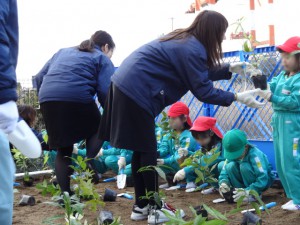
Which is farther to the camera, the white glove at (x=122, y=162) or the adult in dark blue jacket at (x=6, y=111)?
the white glove at (x=122, y=162)

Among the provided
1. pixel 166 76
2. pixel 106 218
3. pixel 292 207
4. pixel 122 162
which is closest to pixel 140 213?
pixel 106 218

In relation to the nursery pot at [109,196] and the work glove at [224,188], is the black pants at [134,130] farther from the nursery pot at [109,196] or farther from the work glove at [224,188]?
the nursery pot at [109,196]

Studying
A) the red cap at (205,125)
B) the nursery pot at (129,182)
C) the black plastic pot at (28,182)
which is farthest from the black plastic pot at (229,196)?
the black plastic pot at (28,182)

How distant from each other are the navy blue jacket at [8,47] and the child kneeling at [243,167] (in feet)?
7.45

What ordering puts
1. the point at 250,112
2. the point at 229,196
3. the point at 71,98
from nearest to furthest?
the point at 71,98, the point at 229,196, the point at 250,112

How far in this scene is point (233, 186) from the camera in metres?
3.92

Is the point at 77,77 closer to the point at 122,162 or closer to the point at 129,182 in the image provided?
the point at 122,162

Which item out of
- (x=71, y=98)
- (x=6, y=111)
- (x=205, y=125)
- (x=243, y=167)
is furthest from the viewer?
(x=205, y=125)

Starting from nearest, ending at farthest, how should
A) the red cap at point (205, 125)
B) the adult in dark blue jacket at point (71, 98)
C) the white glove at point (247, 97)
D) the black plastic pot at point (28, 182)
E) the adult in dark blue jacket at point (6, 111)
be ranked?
the adult in dark blue jacket at point (6, 111), the white glove at point (247, 97), the adult in dark blue jacket at point (71, 98), the red cap at point (205, 125), the black plastic pot at point (28, 182)

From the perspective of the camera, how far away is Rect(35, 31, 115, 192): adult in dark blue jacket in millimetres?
3562

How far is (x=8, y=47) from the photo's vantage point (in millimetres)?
1660

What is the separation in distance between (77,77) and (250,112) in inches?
65.9

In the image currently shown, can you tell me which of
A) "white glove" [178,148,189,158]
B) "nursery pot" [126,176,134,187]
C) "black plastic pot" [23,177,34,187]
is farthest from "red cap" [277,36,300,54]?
"black plastic pot" [23,177,34,187]

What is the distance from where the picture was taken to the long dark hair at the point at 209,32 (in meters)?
3.06
